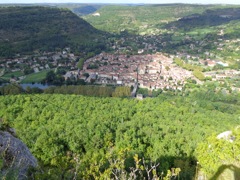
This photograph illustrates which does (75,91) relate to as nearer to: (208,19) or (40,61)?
(40,61)

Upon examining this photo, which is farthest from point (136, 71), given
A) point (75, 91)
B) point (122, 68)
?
point (75, 91)

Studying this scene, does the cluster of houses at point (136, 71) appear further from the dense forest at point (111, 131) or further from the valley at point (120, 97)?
the dense forest at point (111, 131)

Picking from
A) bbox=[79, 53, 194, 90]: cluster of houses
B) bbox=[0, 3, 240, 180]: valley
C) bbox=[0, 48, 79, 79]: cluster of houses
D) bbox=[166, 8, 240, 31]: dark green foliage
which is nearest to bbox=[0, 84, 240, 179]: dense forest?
bbox=[0, 3, 240, 180]: valley

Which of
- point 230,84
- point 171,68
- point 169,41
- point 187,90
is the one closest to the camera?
point 187,90

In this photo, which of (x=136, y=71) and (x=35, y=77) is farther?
(x=136, y=71)

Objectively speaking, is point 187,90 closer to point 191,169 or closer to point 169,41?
point 191,169

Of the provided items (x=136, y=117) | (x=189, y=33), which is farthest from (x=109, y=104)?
(x=189, y=33)

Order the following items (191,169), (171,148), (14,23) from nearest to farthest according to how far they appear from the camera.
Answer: (191,169) → (171,148) → (14,23)
